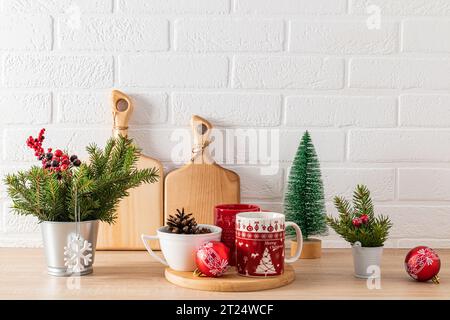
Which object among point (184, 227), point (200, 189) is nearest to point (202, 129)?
point (200, 189)

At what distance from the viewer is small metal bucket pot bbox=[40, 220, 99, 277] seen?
121 cm

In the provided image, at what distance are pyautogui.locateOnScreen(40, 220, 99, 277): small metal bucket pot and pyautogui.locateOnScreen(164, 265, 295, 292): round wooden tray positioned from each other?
0.19 meters

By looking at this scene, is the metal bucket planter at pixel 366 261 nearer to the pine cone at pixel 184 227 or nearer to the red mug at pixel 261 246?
the red mug at pixel 261 246

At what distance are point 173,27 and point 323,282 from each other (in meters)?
0.71

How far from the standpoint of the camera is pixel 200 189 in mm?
1511

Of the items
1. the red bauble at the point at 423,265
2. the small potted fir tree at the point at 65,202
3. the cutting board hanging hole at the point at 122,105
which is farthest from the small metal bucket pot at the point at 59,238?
the red bauble at the point at 423,265

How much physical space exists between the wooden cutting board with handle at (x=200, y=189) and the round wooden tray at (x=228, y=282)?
34cm

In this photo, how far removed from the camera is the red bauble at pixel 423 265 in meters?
1.18

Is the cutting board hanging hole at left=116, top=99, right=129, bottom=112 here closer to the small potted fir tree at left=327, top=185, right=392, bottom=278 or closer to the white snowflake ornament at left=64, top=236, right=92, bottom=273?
the white snowflake ornament at left=64, top=236, right=92, bottom=273

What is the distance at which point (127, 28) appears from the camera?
1.53m

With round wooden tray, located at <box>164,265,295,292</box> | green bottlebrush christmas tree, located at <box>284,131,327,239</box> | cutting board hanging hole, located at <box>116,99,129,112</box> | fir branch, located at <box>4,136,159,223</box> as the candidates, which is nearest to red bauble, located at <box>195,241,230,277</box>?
round wooden tray, located at <box>164,265,295,292</box>

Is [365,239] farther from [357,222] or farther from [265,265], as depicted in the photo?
[265,265]

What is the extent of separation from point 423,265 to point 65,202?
2.23ft
